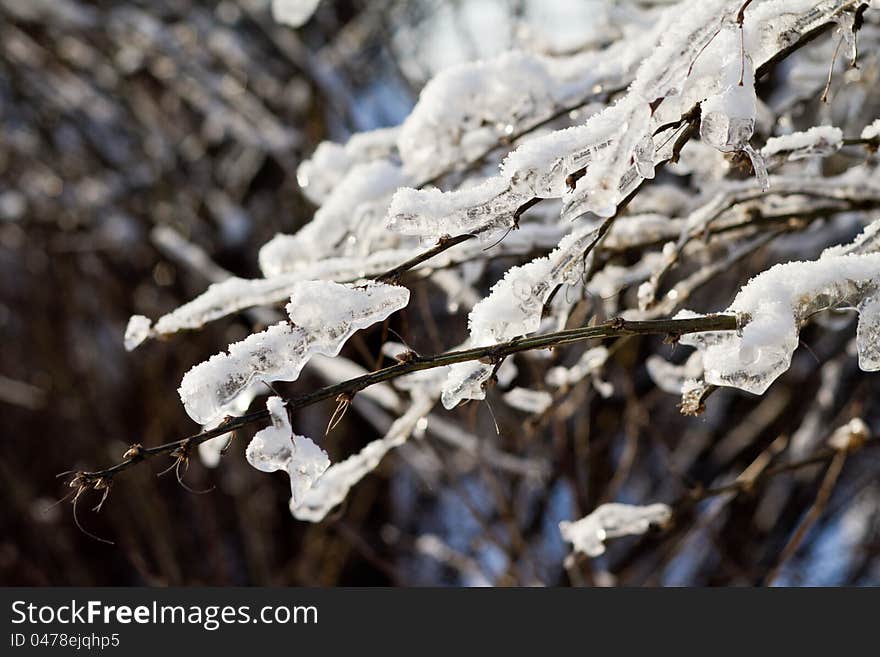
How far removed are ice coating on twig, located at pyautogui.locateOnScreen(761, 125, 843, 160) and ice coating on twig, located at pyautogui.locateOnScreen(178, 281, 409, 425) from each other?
70 centimetres

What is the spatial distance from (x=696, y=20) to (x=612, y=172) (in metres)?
0.28

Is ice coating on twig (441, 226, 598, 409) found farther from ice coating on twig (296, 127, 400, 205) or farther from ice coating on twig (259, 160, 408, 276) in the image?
ice coating on twig (296, 127, 400, 205)

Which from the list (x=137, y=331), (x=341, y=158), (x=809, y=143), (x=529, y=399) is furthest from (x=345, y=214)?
(x=809, y=143)

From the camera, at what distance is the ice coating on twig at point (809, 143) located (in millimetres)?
1303

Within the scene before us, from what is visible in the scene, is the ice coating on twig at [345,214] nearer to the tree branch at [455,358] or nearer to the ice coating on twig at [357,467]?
the ice coating on twig at [357,467]

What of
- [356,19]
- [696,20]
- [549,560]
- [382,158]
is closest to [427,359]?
[696,20]

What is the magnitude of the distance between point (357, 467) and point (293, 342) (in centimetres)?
65

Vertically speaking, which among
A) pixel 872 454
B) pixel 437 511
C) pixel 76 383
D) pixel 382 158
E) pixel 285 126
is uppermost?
pixel 285 126

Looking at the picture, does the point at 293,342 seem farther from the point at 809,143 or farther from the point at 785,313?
the point at 809,143

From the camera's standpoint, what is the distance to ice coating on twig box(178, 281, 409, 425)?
3.39ft

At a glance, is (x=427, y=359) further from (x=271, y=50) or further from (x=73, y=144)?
(x=73, y=144)

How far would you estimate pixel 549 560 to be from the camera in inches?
154

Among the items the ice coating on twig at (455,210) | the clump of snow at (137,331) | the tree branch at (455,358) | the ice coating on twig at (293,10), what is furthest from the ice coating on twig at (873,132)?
the ice coating on twig at (293,10)

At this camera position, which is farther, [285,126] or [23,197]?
[23,197]
